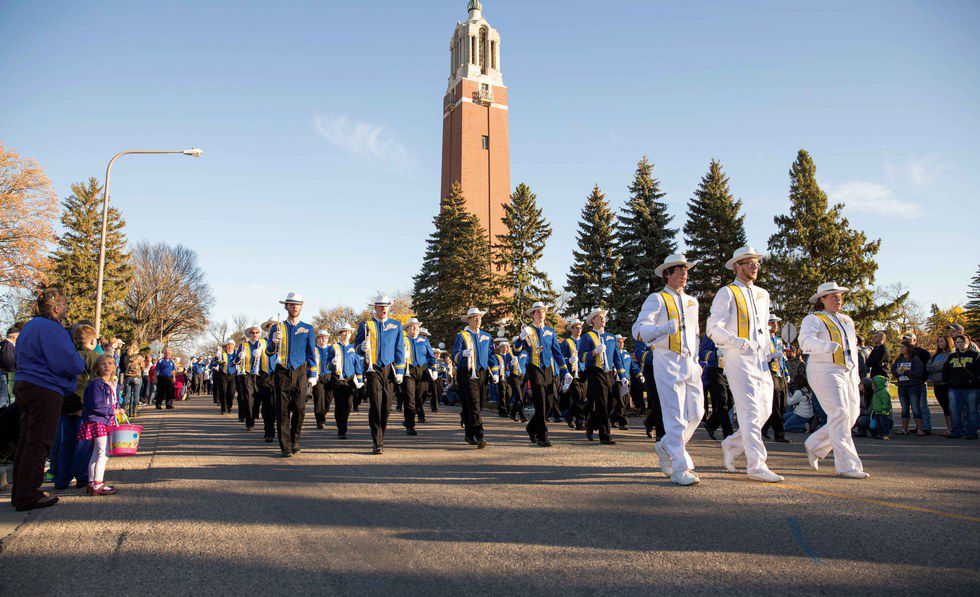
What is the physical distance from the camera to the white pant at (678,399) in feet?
22.1

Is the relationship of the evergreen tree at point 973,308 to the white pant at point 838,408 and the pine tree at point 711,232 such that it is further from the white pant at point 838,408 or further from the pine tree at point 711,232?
the white pant at point 838,408

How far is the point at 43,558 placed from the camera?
447 cm

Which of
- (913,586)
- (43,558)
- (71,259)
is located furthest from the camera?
(71,259)

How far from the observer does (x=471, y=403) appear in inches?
416

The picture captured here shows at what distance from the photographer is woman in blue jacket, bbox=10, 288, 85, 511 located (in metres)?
6.02

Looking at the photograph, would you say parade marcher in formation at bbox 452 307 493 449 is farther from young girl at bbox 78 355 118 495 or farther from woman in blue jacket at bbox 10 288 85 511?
woman in blue jacket at bbox 10 288 85 511

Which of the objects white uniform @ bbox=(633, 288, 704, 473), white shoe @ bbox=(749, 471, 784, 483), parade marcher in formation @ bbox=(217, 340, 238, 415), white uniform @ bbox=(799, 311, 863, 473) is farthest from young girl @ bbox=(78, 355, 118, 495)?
parade marcher in formation @ bbox=(217, 340, 238, 415)

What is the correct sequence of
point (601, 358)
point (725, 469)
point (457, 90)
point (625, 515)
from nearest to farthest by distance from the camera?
point (625, 515)
point (725, 469)
point (601, 358)
point (457, 90)

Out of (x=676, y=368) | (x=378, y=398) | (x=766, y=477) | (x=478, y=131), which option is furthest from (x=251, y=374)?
(x=478, y=131)

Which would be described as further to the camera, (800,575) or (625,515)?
(625,515)

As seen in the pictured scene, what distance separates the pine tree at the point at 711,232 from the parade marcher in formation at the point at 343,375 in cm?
2760

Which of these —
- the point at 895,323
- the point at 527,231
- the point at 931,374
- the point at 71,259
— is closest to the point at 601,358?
the point at 931,374

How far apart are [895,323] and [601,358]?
123 feet

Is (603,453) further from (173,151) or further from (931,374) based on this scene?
(173,151)
